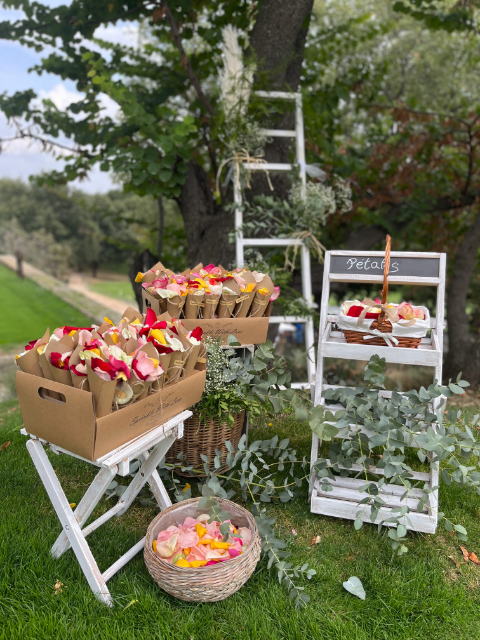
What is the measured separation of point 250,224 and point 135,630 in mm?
2740

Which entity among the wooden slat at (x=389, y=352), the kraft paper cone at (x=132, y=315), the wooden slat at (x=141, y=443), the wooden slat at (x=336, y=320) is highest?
the kraft paper cone at (x=132, y=315)

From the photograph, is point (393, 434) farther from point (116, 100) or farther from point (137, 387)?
point (116, 100)

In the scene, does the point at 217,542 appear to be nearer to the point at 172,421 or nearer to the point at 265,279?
the point at 172,421

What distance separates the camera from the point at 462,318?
18.6 feet

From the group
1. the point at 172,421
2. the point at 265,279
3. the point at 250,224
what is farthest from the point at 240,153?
the point at 172,421

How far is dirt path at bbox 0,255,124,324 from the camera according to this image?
1441 cm

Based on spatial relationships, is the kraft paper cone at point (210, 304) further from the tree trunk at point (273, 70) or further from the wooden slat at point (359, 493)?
the tree trunk at point (273, 70)

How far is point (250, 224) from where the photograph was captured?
3.66 meters

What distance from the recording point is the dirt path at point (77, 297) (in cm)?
1441

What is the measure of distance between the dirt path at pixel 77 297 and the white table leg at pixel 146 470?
8.94 m

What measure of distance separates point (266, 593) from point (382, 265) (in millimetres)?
1419

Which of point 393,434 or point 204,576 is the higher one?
point 393,434

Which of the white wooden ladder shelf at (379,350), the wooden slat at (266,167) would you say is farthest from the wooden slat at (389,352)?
the wooden slat at (266,167)

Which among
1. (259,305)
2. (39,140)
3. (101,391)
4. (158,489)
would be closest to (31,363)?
(101,391)
